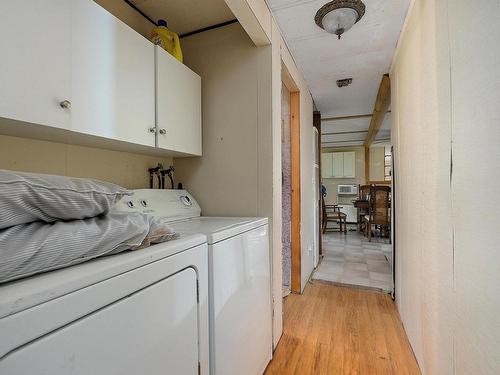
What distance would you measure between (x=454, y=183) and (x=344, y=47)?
161 centimetres

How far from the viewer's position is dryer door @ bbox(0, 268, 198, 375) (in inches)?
17.9

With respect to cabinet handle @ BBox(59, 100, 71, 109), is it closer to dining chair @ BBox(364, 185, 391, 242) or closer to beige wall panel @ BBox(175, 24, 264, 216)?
beige wall panel @ BBox(175, 24, 264, 216)

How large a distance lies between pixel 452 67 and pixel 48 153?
171 centimetres

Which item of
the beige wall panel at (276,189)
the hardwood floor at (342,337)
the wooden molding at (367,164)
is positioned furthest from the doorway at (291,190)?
the wooden molding at (367,164)

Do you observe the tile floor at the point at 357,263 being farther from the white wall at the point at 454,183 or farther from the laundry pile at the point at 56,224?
the laundry pile at the point at 56,224

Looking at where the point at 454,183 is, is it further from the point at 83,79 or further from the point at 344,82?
the point at 344,82

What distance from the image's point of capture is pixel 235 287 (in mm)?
1138

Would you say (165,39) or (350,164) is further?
(350,164)

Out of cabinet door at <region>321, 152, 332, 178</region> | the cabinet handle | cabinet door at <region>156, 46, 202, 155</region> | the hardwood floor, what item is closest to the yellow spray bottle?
cabinet door at <region>156, 46, 202, 155</region>

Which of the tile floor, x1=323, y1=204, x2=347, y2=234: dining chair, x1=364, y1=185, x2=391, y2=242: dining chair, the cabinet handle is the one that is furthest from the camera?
x1=323, y1=204, x2=347, y2=234: dining chair

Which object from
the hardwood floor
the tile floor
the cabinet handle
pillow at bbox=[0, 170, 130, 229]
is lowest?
the hardwood floor

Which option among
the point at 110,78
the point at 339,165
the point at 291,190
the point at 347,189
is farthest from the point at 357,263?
the point at 339,165

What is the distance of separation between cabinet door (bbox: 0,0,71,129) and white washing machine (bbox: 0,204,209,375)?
0.59 meters

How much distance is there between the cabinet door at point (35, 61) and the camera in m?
0.75
